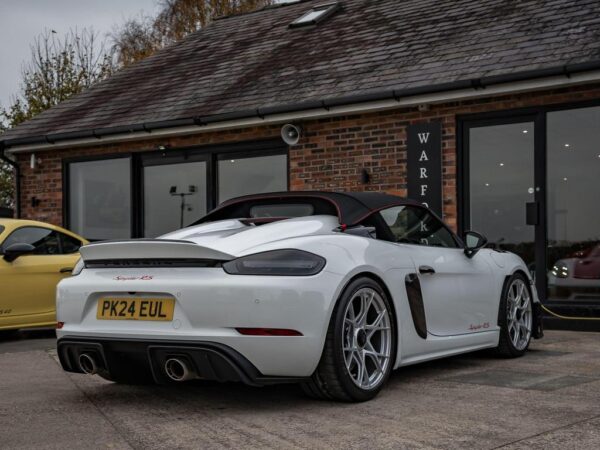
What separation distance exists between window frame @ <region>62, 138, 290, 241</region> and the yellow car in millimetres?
3472

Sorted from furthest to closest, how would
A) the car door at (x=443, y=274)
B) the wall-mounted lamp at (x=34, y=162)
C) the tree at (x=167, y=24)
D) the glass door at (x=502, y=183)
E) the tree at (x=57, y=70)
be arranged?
1. the tree at (x=167, y=24)
2. the tree at (x=57, y=70)
3. the wall-mounted lamp at (x=34, y=162)
4. the glass door at (x=502, y=183)
5. the car door at (x=443, y=274)

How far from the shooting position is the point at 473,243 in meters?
5.86

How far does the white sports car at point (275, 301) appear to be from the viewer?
3.99 m

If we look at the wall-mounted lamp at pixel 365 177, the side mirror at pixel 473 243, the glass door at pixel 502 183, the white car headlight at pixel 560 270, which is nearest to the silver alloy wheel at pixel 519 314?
the side mirror at pixel 473 243

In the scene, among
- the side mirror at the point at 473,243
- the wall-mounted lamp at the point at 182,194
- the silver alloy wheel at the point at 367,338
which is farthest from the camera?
the wall-mounted lamp at the point at 182,194

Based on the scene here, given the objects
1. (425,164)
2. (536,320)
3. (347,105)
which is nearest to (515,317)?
(536,320)

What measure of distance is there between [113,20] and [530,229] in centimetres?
2664

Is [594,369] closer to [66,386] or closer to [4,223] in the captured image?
[66,386]

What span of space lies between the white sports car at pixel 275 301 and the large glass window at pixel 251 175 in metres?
5.87

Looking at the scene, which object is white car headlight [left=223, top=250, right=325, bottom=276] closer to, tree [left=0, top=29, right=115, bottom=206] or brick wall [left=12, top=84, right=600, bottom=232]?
brick wall [left=12, top=84, right=600, bottom=232]

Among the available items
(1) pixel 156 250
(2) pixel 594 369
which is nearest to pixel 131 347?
(1) pixel 156 250

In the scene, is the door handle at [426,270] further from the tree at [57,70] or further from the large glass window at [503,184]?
the tree at [57,70]

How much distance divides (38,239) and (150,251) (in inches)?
179

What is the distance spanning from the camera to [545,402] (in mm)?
4277
